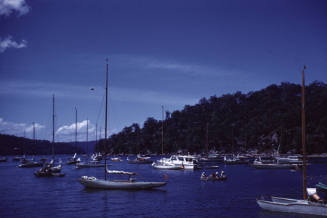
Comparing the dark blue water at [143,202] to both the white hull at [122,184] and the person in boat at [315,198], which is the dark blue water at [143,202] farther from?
the person in boat at [315,198]

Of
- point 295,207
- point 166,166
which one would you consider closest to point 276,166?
point 166,166

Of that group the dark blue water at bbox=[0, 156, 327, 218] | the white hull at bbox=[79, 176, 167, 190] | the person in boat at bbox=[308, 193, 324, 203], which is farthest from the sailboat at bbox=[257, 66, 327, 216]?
the white hull at bbox=[79, 176, 167, 190]

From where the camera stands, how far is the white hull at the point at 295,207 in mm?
27931

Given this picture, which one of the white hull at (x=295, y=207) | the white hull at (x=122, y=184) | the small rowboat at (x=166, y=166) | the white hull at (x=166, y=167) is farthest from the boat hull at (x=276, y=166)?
the white hull at (x=295, y=207)

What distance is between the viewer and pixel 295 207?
1156 inches

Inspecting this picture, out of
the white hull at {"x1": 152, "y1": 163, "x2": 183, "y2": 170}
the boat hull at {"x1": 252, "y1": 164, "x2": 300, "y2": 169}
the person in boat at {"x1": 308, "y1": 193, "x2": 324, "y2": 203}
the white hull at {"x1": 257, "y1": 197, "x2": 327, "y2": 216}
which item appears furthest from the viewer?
the boat hull at {"x1": 252, "y1": 164, "x2": 300, "y2": 169}

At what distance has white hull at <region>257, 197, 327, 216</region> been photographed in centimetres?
2793

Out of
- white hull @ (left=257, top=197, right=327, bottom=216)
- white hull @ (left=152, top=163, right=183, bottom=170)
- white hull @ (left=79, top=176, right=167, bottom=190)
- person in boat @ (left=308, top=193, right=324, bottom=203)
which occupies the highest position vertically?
person in boat @ (left=308, top=193, right=324, bottom=203)

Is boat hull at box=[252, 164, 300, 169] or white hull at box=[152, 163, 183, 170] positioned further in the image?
boat hull at box=[252, 164, 300, 169]

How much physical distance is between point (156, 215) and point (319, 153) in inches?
6315

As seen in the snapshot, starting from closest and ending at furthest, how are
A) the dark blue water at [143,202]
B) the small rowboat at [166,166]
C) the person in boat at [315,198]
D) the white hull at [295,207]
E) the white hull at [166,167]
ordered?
the white hull at [295,207]
the person in boat at [315,198]
the dark blue water at [143,202]
the small rowboat at [166,166]
the white hull at [166,167]

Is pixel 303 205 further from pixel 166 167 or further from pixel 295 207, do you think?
pixel 166 167

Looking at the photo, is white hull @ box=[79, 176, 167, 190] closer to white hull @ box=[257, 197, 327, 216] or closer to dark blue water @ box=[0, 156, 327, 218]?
dark blue water @ box=[0, 156, 327, 218]

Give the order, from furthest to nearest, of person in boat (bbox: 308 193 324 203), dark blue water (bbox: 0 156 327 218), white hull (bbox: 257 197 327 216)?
1. dark blue water (bbox: 0 156 327 218)
2. person in boat (bbox: 308 193 324 203)
3. white hull (bbox: 257 197 327 216)
